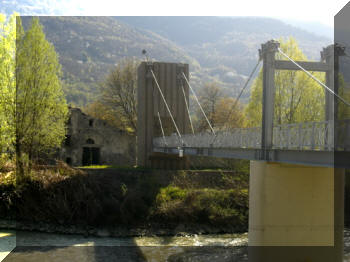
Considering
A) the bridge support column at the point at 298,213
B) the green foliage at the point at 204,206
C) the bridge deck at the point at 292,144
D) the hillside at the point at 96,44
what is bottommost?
the green foliage at the point at 204,206

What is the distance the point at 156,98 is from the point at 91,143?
238 inches

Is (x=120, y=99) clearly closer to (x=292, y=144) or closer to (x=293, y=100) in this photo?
(x=293, y=100)

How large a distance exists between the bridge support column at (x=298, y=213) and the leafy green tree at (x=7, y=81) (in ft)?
36.4

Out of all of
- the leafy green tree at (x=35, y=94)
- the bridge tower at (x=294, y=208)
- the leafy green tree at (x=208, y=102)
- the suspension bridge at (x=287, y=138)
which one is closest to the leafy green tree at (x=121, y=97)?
the leafy green tree at (x=208, y=102)

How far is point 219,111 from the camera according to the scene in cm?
3064

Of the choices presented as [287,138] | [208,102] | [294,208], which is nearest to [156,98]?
[208,102]

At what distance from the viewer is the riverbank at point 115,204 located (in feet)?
55.0

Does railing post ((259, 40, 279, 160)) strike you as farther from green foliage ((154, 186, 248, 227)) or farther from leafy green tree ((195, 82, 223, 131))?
leafy green tree ((195, 82, 223, 131))

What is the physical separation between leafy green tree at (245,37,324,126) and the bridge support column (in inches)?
313

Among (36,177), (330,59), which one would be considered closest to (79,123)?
(36,177)

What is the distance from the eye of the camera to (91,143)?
86.7 ft

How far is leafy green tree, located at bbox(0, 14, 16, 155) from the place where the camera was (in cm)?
1673

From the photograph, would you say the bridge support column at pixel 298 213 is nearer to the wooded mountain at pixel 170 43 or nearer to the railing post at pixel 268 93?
the railing post at pixel 268 93

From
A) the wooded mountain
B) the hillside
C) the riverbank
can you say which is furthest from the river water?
the hillside
